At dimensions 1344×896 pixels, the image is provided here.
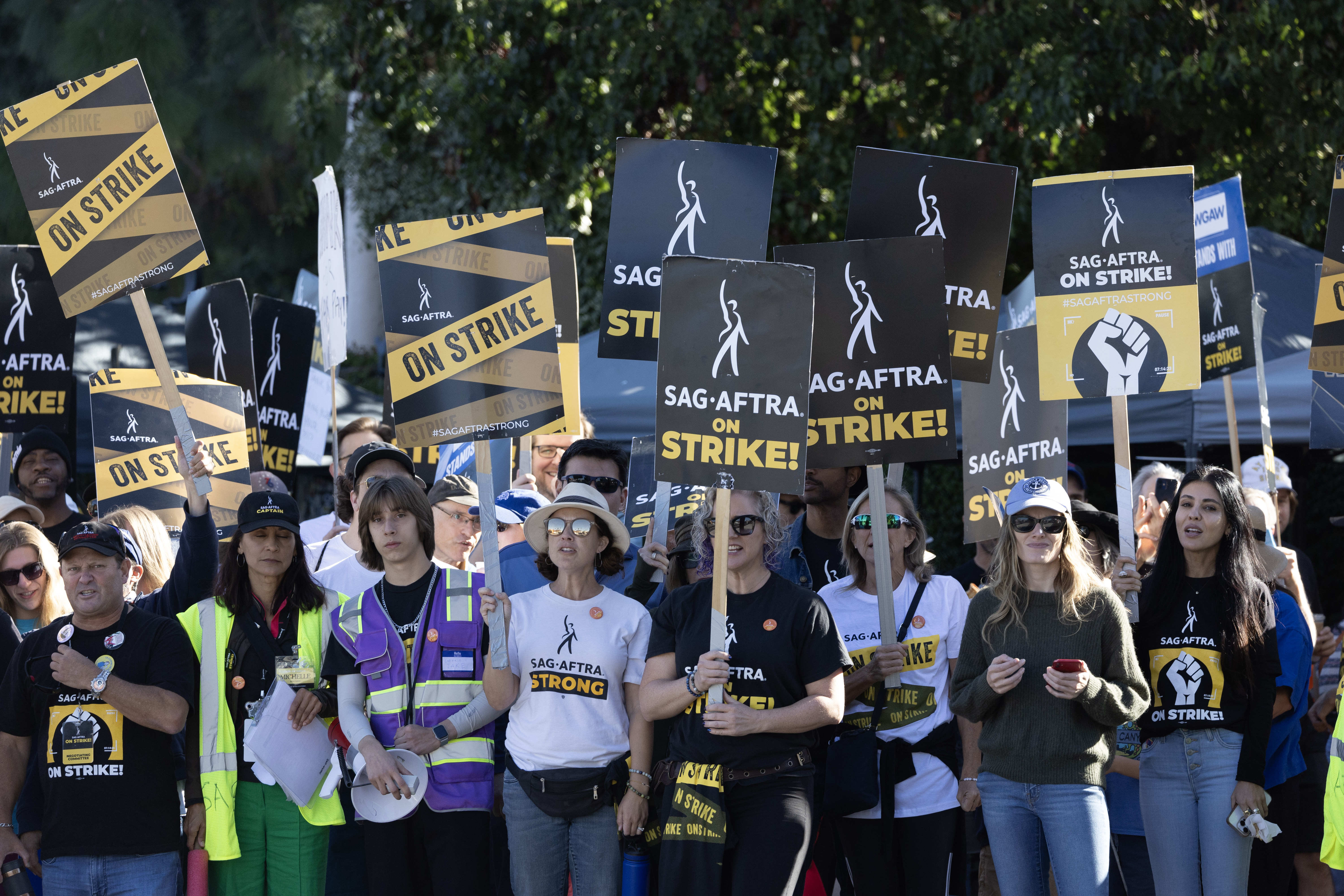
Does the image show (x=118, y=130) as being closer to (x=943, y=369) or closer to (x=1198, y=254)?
(x=943, y=369)

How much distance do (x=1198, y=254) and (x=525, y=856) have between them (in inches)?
192

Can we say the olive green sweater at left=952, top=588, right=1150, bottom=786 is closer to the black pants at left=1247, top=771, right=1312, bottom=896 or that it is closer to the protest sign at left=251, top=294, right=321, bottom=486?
the black pants at left=1247, top=771, right=1312, bottom=896

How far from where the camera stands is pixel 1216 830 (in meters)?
4.96

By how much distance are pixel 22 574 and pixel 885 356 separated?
3490 millimetres

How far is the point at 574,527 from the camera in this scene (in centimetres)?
492

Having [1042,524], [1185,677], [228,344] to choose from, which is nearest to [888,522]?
[1042,524]

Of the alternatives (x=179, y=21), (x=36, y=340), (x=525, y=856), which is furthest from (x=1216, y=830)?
(x=179, y=21)

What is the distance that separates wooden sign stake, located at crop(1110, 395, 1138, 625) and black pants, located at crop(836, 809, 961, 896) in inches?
41.1

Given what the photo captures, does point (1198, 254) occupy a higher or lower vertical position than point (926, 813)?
higher

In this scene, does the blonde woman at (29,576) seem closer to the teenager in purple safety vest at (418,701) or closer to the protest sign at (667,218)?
the teenager in purple safety vest at (418,701)

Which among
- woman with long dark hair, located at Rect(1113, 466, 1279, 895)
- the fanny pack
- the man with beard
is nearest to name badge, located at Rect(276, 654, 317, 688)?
the fanny pack

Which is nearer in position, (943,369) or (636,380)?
(943,369)

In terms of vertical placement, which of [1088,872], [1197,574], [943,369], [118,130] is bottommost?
[1088,872]

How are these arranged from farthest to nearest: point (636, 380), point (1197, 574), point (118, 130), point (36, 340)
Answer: point (636, 380) < point (36, 340) < point (118, 130) < point (1197, 574)
